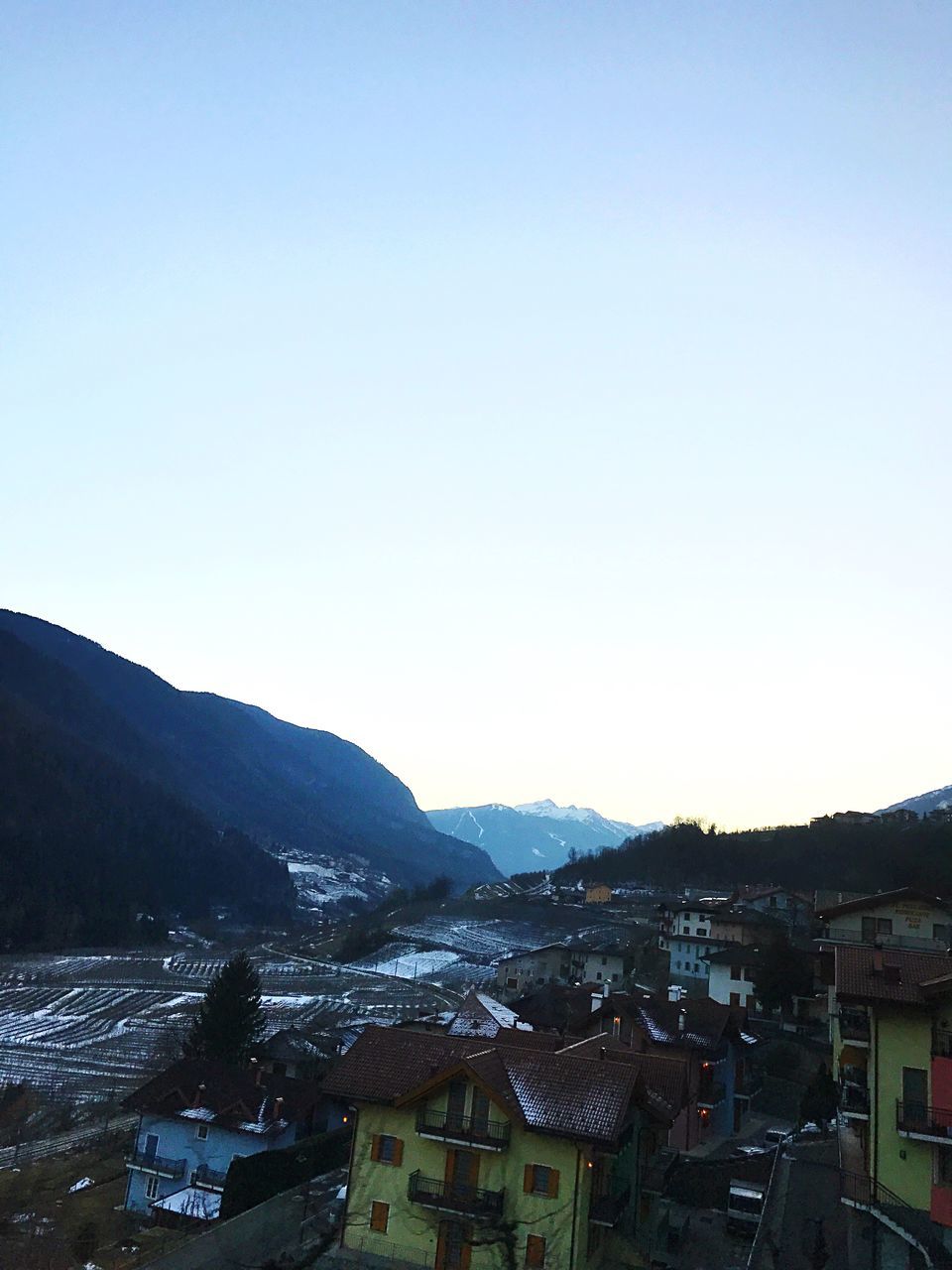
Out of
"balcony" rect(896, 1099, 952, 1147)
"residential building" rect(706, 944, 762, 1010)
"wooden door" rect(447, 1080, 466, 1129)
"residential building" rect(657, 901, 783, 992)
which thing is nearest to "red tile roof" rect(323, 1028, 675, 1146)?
"wooden door" rect(447, 1080, 466, 1129)

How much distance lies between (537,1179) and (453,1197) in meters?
2.43

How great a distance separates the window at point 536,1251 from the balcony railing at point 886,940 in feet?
91.3

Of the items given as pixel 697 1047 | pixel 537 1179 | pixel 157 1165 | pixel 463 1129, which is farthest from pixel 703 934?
pixel 463 1129

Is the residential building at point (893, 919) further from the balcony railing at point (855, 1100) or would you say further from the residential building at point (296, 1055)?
the residential building at point (296, 1055)

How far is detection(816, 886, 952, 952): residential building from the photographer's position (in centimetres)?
4894

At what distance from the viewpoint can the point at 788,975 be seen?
64.2m

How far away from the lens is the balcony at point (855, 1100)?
27562 mm

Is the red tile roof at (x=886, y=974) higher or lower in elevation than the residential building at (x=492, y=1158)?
higher

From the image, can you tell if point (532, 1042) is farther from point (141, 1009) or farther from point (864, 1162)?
point (141, 1009)

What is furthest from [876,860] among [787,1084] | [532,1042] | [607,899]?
[532,1042]

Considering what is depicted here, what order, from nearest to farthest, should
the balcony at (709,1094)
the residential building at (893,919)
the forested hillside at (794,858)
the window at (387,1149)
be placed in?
the window at (387,1149) → the balcony at (709,1094) → the residential building at (893,919) → the forested hillside at (794,858)

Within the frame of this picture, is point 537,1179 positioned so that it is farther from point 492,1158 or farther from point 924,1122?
point 924,1122

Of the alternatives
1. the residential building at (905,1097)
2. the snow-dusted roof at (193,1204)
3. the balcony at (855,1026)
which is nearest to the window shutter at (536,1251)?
the residential building at (905,1097)

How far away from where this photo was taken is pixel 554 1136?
2575cm
